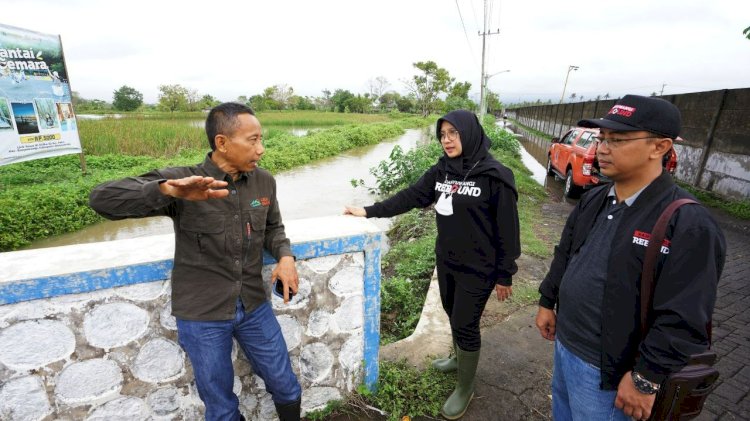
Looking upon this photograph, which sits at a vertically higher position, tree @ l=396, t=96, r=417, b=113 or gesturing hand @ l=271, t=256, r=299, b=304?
tree @ l=396, t=96, r=417, b=113

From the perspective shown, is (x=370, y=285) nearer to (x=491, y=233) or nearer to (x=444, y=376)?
(x=491, y=233)

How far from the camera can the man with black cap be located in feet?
3.78

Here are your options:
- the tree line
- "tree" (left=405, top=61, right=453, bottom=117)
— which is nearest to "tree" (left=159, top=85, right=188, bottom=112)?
the tree line

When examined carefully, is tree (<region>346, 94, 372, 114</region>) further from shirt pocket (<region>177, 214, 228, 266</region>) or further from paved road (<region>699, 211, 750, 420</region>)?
shirt pocket (<region>177, 214, 228, 266</region>)

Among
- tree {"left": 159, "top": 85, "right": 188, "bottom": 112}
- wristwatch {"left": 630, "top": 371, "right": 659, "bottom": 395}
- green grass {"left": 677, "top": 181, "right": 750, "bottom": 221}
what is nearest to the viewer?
wristwatch {"left": 630, "top": 371, "right": 659, "bottom": 395}

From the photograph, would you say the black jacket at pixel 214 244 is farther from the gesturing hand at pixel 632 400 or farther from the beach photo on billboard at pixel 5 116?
the beach photo on billboard at pixel 5 116

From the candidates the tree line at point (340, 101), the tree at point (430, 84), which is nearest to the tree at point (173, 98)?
the tree line at point (340, 101)

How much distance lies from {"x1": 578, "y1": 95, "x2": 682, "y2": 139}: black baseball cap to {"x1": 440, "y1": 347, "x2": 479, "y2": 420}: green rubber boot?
154 centimetres

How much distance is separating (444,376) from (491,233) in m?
1.14

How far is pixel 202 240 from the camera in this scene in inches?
59.7

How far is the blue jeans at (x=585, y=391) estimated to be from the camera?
1.44 meters

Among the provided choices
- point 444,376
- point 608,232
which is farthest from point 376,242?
point 444,376

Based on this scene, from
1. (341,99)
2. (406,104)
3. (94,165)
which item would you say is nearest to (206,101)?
(341,99)

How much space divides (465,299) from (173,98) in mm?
44965
